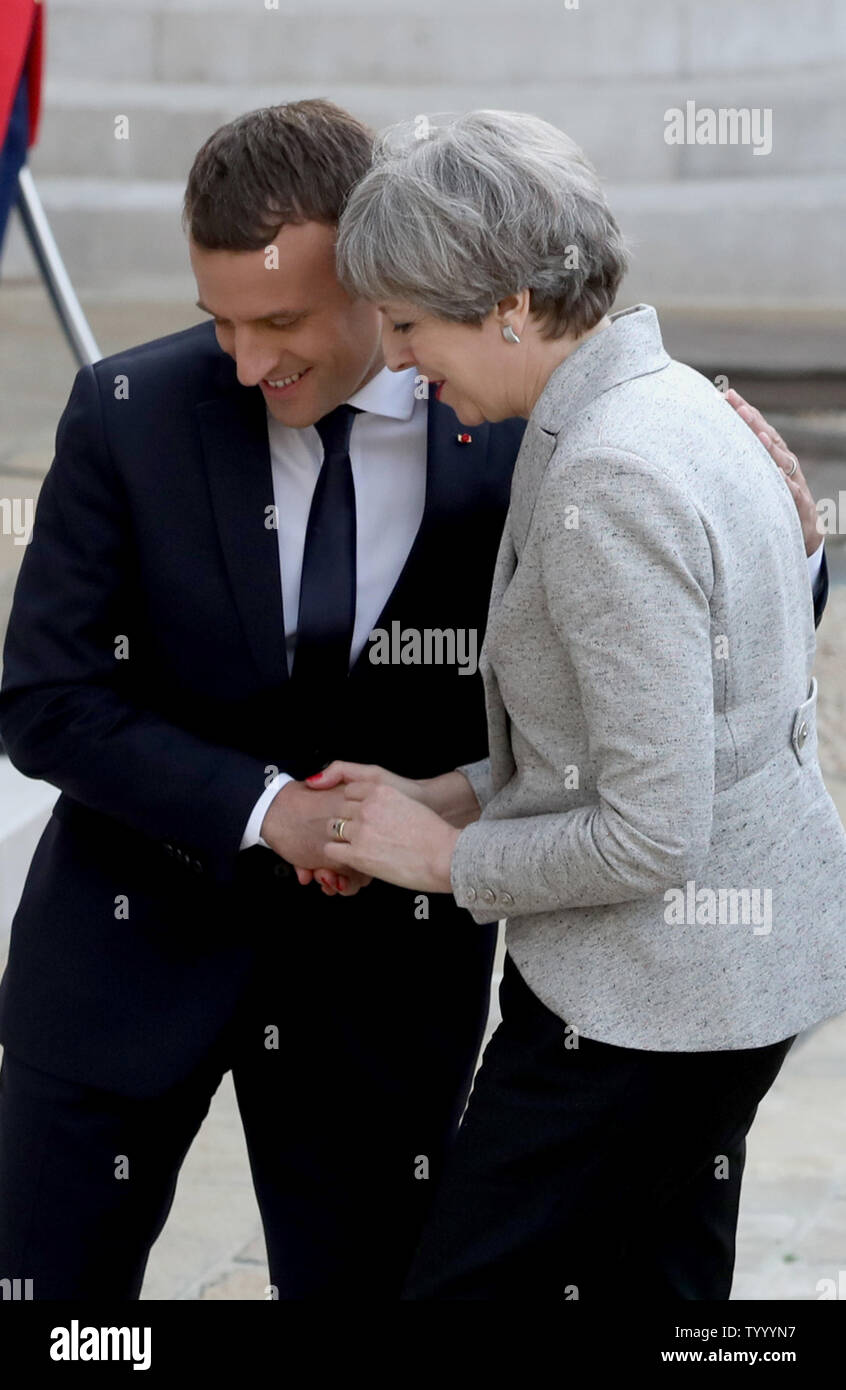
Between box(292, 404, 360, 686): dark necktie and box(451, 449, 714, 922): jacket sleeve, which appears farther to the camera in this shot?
box(292, 404, 360, 686): dark necktie

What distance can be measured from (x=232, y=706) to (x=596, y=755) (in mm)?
458

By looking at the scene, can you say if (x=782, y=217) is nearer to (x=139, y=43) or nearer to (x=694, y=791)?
(x=139, y=43)

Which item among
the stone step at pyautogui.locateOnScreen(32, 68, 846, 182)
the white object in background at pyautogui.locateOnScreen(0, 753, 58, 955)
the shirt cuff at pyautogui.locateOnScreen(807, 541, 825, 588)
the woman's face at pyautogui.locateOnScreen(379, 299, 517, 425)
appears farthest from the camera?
the stone step at pyautogui.locateOnScreen(32, 68, 846, 182)

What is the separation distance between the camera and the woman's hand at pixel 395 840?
5.41 feet

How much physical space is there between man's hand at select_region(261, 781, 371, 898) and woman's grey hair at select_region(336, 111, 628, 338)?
18.9 inches

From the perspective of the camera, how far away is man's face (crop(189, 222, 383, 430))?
1.65 m

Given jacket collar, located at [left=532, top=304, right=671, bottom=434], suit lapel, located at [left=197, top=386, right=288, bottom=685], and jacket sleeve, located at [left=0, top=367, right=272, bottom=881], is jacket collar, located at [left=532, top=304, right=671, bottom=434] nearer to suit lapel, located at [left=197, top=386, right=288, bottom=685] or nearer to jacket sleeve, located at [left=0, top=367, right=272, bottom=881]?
suit lapel, located at [left=197, top=386, right=288, bottom=685]

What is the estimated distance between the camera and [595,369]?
153cm

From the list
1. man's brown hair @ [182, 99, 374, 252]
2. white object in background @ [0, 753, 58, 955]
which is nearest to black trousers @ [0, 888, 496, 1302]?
man's brown hair @ [182, 99, 374, 252]

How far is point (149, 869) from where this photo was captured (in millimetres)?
1887

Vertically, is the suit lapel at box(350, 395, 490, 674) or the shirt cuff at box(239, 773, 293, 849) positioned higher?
the suit lapel at box(350, 395, 490, 674)

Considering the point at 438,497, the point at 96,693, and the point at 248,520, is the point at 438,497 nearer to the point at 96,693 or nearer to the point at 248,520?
the point at 248,520
